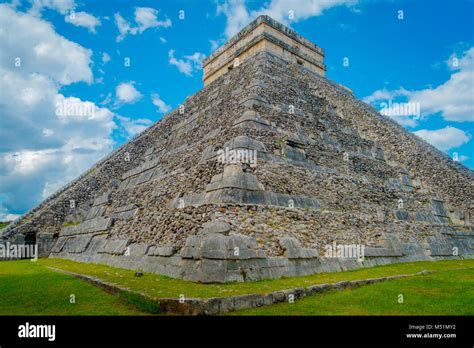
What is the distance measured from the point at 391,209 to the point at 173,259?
9258 millimetres

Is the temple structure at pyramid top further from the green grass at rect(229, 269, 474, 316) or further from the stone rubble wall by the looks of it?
the green grass at rect(229, 269, 474, 316)

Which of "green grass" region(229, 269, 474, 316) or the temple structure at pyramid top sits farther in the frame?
the temple structure at pyramid top

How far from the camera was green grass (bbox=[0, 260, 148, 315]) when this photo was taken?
19.9 ft

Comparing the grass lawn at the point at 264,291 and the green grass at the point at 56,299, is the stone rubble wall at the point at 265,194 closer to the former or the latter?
the grass lawn at the point at 264,291

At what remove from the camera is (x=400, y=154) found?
18234 mm

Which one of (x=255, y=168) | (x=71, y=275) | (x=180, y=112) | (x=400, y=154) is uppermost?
(x=180, y=112)

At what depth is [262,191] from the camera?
33.6 ft

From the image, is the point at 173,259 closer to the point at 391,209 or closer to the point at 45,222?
the point at 391,209

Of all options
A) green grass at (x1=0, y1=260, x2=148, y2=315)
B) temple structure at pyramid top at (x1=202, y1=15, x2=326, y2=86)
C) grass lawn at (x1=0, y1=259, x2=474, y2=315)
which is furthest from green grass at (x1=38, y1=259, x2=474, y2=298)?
temple structure at pyramid top at (x1=202, y1=15, x2=326, y2=86)

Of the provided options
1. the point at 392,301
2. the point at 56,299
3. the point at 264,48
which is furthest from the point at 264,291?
the point at 264,48

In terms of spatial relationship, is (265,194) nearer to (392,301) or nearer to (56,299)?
(392,301)

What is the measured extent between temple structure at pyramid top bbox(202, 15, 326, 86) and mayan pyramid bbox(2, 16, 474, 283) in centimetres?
12

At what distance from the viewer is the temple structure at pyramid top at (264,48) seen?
65.8 feet
